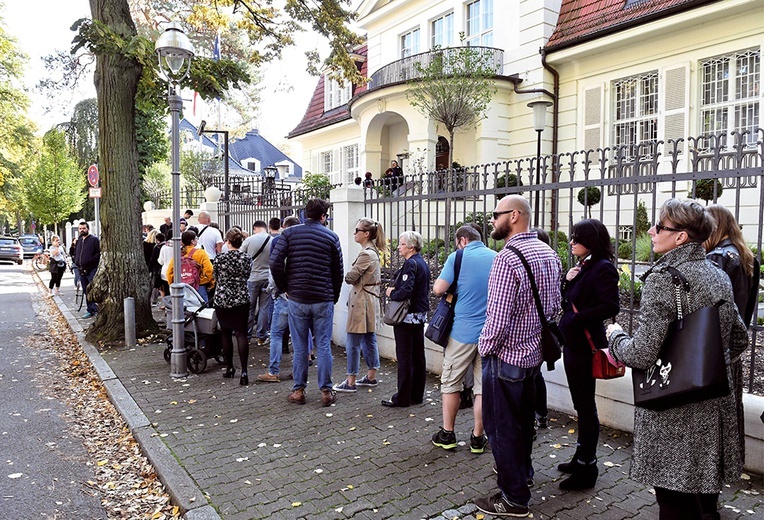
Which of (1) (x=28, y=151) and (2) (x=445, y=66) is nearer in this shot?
(2) (x=445, y=66)

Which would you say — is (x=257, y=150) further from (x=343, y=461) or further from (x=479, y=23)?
(x=343, y=461)

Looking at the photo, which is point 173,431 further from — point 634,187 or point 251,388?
point 634,187

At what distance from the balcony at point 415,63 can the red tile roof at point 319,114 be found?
4.60 meters

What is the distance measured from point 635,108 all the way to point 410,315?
11792 mm

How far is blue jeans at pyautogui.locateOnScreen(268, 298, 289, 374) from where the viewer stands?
6.73 meters

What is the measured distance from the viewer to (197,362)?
7.11 meters

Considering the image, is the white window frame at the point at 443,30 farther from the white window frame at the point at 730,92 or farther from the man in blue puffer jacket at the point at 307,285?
the man in blue puffer jacket at the point at 307,285

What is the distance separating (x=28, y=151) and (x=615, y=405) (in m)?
32.4

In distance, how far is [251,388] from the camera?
644cm

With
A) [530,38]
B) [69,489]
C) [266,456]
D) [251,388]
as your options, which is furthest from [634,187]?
[530,38]

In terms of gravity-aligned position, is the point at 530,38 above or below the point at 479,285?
above

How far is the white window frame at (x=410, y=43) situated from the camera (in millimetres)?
20531

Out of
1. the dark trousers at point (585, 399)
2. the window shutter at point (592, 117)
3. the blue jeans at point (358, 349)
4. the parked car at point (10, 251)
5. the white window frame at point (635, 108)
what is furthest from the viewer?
the parked car at point (10, 251)

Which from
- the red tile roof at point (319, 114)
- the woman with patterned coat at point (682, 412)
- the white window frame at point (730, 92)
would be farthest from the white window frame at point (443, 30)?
the woman with patterned coat at point (682, 412)
